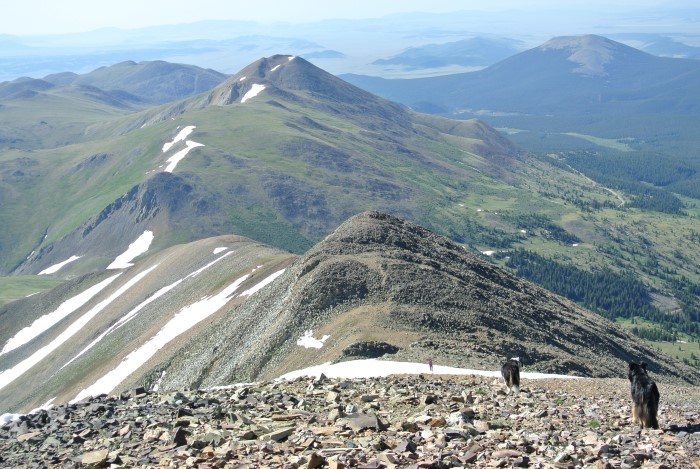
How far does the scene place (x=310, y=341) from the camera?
161 feet

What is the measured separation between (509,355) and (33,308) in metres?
94.0

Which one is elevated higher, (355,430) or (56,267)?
(355,430)

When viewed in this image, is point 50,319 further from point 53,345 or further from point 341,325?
point 341,325

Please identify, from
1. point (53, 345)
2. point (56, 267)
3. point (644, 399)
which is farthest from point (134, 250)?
point (644, 399)

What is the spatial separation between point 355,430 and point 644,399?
7.93 m

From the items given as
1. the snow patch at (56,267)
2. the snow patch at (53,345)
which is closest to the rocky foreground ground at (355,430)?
the snow patch at (53,345)

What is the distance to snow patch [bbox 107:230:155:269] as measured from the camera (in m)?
176

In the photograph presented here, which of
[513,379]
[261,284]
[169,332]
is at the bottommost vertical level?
[169,332]

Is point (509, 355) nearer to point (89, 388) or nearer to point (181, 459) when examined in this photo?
point (181, 459)

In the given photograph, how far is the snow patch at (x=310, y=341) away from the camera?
159 ft

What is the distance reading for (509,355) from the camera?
44.6m

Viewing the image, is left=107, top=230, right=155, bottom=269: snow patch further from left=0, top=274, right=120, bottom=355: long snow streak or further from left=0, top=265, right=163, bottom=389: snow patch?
left=0, top=265, right=163, bottom=389: snow patch

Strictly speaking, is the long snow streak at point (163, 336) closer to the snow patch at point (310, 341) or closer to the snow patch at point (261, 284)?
the snow patch at point (261, 284)

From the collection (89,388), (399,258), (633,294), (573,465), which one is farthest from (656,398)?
(633,294)
